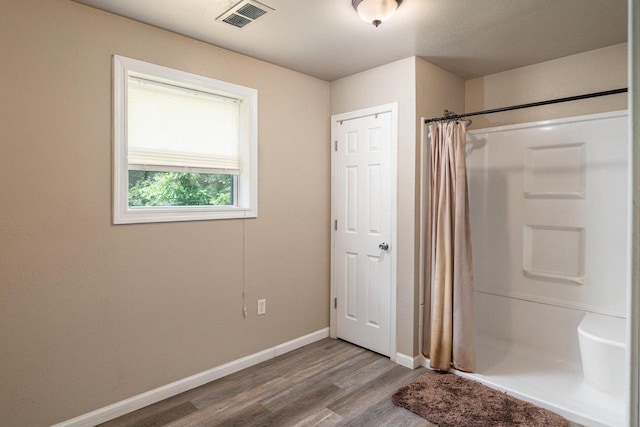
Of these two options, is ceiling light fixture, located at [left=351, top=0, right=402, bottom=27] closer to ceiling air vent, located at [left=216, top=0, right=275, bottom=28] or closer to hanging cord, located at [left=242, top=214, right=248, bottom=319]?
ceiling air vent, located at [left=216, top=0, right=275, bottom=28]

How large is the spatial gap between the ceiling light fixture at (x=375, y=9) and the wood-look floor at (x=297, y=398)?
245cm

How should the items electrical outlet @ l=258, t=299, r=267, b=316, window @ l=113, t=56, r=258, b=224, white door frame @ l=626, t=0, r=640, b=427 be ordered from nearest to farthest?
white door frame @ l=626, t=0, r=640, b=427 < window @ l=113, t=56, r=258, b=224 < electrical outlet @ l=258, t=299, r=267, b=316

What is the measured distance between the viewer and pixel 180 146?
271 centimetres

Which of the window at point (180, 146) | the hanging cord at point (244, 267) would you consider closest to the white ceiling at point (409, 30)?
the window at point (180, 146)

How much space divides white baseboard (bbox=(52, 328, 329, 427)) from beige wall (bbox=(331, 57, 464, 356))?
3.26ft

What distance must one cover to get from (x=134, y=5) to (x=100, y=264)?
1.59m

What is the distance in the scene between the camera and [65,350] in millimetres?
2166

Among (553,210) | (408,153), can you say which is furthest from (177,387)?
(553,210)

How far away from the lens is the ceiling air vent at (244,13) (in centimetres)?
214

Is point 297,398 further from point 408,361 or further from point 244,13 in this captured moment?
point 244,13

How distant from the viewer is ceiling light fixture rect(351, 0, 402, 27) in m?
2.07

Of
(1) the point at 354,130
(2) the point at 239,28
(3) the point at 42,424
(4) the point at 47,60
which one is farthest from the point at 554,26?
(3) the point at 42,424

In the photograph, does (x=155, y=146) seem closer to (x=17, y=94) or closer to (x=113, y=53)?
(x=113, y=53)

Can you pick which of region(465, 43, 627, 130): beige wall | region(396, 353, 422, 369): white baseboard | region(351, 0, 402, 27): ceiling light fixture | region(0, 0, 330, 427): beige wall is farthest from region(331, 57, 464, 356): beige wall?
region(0, 0, 330, 427): beige wall
